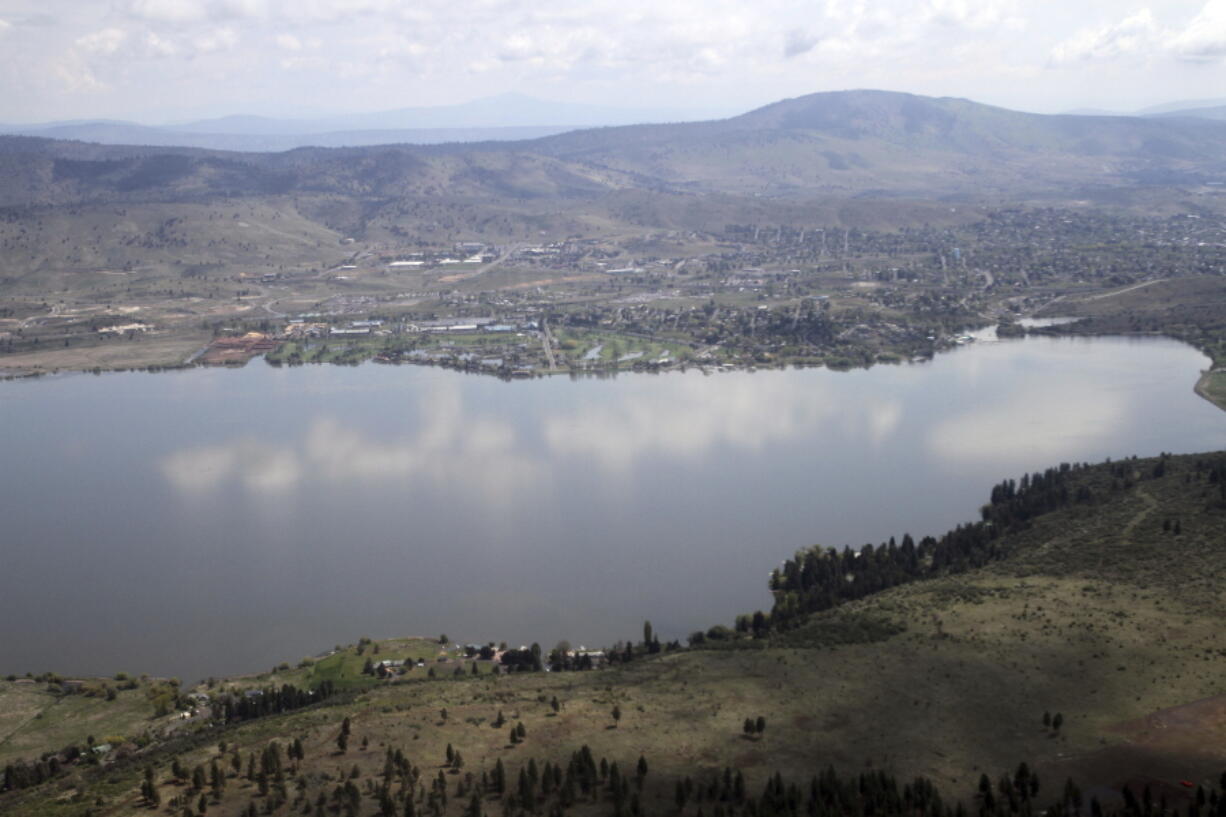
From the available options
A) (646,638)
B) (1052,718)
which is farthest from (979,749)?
(646,638)

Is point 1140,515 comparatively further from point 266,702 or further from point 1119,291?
point 1119,291

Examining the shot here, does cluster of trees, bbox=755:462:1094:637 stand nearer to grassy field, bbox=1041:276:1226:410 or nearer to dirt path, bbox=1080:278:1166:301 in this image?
grassy field, bbox=1041:276:1226:410

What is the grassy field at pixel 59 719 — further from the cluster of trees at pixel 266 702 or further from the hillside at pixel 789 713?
the cluster of trees at pixel 266 702

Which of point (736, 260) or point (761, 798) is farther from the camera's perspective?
point (736, 260)

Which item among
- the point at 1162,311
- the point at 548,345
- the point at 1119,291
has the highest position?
the point at 1119,291

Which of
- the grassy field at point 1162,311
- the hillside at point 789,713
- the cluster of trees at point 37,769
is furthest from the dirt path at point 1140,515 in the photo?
the grassy field at point 1162,311

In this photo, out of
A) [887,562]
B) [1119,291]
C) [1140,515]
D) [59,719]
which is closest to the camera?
[59,719]

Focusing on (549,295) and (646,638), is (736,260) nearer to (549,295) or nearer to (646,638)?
(549,295)

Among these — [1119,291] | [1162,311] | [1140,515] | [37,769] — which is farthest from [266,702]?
[1119,291]
